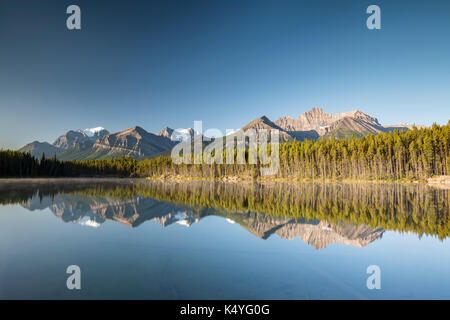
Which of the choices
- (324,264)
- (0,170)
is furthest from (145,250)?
(0,170)

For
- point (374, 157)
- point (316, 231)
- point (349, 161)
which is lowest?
point (316, 231)

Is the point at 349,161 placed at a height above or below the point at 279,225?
above

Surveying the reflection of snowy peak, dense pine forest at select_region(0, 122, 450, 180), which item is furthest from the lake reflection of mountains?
dense pine forest at select_region(0, 122, 450, 180)

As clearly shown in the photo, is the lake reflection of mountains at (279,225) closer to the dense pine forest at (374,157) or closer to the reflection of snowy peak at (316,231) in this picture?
the reflection of snowy peak at (316,231)

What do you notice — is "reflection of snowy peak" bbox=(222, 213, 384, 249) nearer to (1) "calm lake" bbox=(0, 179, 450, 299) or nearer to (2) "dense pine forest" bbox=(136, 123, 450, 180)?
(1) "calm lake" bbox=(0, 179, 450, 299)

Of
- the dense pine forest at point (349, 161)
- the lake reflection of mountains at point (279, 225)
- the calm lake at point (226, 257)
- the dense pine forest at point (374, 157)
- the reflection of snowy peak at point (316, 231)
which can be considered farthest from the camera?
the dense pine forest at point (349, 161)

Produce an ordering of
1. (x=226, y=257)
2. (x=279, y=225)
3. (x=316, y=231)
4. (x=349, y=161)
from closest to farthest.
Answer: (x=226, y=257) → (x=316, y=231) → (x=279, y=225) → (x=349, y=161)

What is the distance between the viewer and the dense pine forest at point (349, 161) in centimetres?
7200

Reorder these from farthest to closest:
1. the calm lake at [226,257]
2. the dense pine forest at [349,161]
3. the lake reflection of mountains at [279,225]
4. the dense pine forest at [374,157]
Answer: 1. the dense pine forest at [349,161]
2. the dense pine forest at [374,157]
3. the lake reflection of mountains at [279,225]
4. the calm lake at [226,257]

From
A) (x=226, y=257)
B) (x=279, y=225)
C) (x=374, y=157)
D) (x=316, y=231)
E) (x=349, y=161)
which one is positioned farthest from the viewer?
(x=349, y=161)

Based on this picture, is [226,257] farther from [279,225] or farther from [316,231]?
[316,231]

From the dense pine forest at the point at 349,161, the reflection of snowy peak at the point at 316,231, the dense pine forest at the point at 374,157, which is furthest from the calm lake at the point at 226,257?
the dense pine forest at the point at 349,161

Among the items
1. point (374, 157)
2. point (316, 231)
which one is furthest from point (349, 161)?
point (316, 231)

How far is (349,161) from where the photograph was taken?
295 ft
